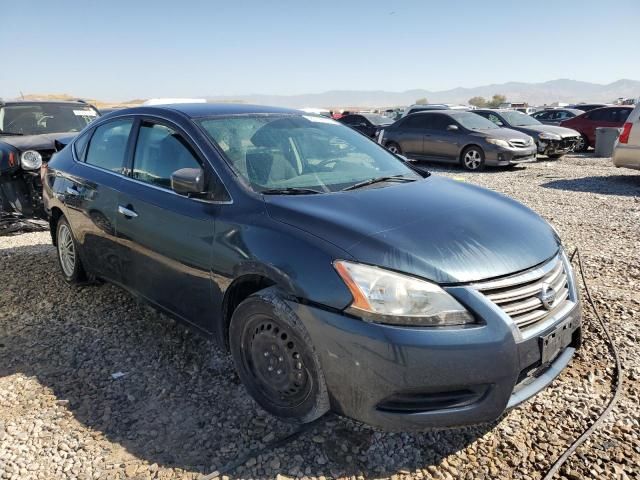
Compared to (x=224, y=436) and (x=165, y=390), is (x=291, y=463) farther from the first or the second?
(x=165, y=390)

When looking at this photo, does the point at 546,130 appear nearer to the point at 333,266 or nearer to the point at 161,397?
the point at 333,266

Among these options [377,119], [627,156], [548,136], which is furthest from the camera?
[377,119]

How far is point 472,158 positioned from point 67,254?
1045cm

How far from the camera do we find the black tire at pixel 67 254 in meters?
4.36

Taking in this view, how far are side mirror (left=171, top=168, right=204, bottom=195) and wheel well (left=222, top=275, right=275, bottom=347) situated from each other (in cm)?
60

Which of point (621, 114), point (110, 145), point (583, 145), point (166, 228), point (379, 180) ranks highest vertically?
point (110, 145)

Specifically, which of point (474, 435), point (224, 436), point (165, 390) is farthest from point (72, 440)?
point (474, 435)

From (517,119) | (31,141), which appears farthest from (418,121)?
(31,141)

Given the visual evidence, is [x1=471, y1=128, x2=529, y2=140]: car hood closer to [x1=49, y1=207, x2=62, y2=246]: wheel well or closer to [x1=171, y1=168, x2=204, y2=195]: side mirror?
[x1=49, y1=207, x2=62, y2=246]: wheel well

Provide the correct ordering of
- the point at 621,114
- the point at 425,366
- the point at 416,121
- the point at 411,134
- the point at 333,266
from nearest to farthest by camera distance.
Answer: the point at 425,366 < the point at 333,266 < the point at 411,134 < the point at 416,121 < the point at 621,114

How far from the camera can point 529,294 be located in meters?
2.34

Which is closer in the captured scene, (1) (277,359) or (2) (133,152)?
(1) (277,359)

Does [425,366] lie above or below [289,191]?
below

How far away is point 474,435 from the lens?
8.44 ft
